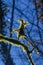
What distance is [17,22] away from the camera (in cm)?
160

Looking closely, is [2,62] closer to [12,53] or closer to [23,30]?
[12,53]

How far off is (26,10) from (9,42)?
0.99 ft

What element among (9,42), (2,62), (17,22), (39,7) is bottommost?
(2,62)

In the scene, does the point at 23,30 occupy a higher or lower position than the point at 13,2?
lower

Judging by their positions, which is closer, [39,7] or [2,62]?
[2,62]

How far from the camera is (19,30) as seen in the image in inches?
63.7

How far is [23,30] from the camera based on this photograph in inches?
63.6

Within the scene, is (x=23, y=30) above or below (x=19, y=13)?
below

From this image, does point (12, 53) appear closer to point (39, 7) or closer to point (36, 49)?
point (36, 49)

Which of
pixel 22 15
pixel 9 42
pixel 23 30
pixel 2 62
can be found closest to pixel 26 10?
pixel 22 15

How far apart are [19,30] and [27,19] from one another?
0.37ft

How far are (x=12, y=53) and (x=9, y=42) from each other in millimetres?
92

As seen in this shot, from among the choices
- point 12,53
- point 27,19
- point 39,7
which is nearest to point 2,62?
point 12,53

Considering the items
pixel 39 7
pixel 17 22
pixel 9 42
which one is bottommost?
pixel 9 42
